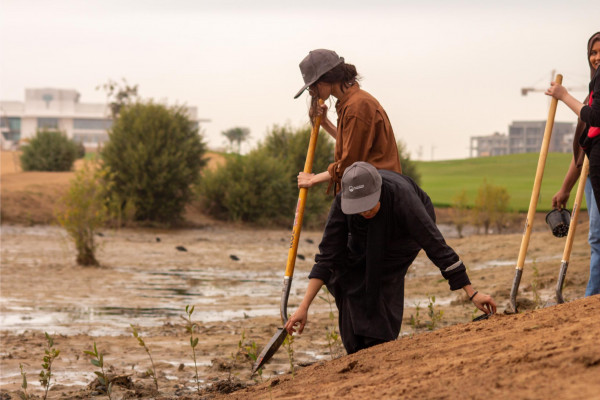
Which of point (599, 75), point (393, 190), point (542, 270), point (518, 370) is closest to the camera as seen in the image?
point (518, 370)

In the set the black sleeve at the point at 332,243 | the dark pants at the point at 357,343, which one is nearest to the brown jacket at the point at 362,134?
the black sleeve at the point at 332,243

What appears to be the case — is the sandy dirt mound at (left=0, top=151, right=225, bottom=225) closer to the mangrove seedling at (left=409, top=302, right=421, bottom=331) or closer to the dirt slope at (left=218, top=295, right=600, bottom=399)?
the mangrove seedling at (left=409, top=302, right=421, bottom=331)

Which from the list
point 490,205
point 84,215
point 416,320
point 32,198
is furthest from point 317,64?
Answer: point 32,198

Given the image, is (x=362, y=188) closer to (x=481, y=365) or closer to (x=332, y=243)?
(x=332, y=243)

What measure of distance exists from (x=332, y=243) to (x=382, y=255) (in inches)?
11.5

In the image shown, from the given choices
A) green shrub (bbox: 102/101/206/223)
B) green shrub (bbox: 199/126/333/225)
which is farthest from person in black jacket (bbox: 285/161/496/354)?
green shrub (bbox: 199/126/333/225)

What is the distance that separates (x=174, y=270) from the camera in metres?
15.5

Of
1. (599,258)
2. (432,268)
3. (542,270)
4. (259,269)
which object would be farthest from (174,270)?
(599,258)

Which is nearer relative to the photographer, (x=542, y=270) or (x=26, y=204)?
(x=542, y=270)

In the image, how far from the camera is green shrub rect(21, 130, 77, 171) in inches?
1642

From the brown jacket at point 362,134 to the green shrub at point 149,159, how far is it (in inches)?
971

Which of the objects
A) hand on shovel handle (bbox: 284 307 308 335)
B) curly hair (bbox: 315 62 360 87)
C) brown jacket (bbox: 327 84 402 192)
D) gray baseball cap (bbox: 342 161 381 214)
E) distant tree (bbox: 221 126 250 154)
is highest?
distant tree (bbox: 221 126 250 154)

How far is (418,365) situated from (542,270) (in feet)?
25.7

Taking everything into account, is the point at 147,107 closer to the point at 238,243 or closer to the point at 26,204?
the point at 26,204
